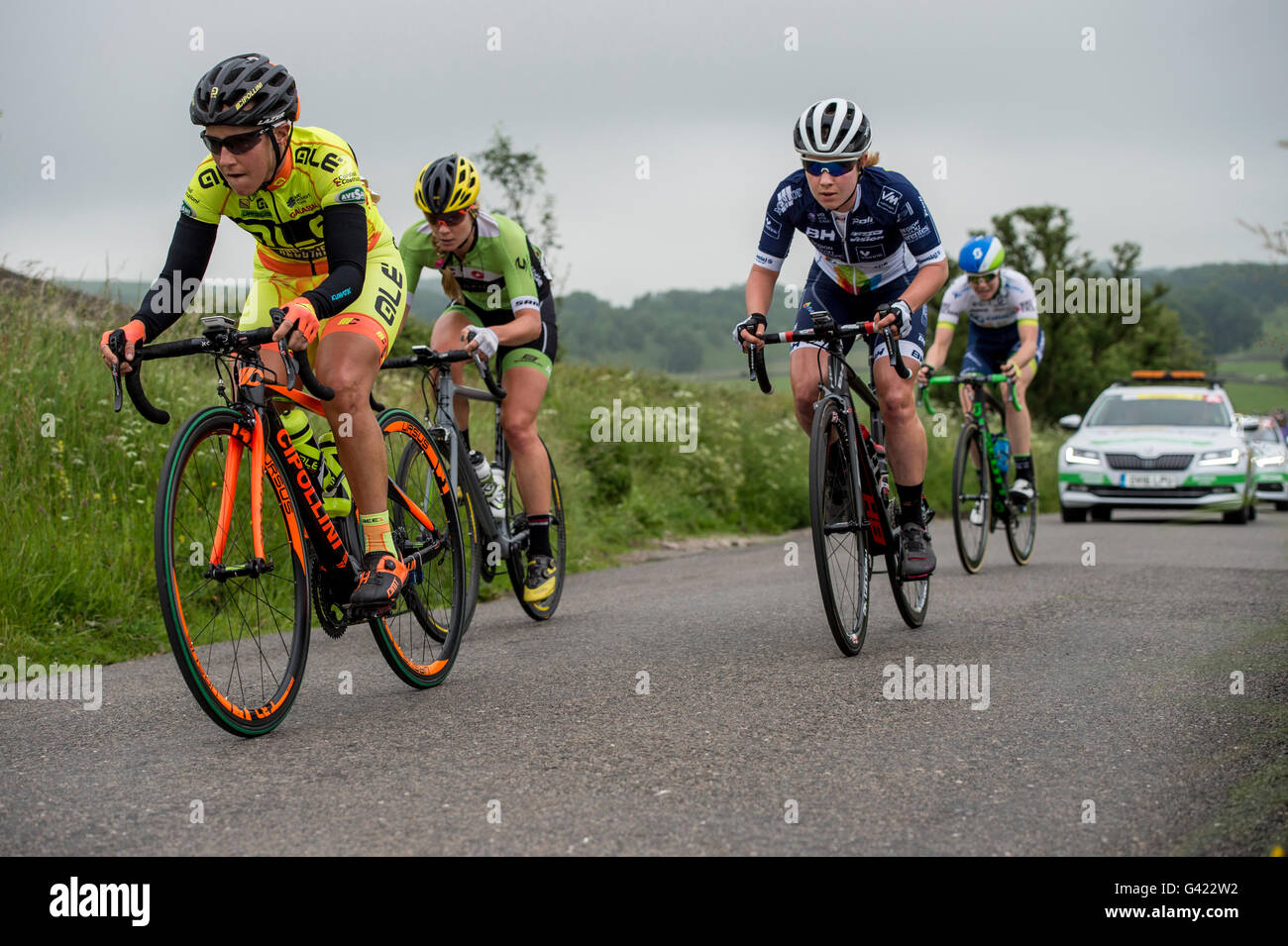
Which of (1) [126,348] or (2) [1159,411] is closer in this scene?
(1) [126,348]

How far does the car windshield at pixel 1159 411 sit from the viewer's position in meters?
17.2

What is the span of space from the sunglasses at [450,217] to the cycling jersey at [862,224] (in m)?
1.52

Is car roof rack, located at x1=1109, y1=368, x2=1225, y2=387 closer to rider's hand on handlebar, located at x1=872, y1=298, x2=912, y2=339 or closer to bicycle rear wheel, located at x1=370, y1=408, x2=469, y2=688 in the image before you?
rider's hand on handlebar, located at x1=872, y1=298, x2=912, y2=339

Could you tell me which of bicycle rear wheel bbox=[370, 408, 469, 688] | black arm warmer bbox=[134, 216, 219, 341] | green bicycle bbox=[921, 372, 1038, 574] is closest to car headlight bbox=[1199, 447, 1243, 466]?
green bicycle bbox=[921, 372, 1038, 574]

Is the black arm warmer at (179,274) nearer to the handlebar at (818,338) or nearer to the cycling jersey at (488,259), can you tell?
the cycling jersey at (488,259)

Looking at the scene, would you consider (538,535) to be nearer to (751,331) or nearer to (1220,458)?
(751,331)

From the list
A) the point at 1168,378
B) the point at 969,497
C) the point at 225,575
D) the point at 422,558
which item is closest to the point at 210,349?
the point at 225,575

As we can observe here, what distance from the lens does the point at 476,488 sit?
20.4 feet

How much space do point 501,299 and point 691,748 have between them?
3.59 metres

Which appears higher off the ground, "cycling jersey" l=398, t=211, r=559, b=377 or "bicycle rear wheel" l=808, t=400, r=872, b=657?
"cycling jersey" l=398, t=211, r=559, b=377

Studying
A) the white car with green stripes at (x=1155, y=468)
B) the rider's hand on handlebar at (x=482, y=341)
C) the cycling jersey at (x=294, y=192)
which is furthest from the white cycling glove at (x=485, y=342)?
the white car with green stripes at (x=1155, y=468)

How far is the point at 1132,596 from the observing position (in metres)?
7.82

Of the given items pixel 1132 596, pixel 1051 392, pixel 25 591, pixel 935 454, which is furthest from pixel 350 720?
pixel 1051 392

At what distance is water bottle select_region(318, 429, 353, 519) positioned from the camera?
476 cm
